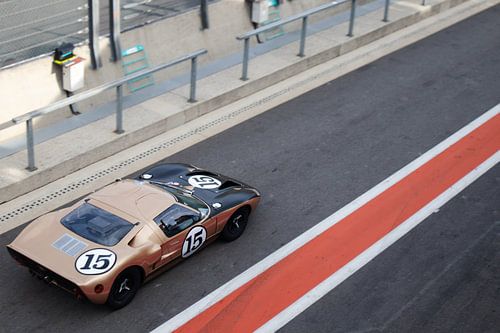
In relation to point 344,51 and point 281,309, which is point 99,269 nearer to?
point 281,309

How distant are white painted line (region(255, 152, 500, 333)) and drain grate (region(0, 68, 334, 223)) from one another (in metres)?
4.02

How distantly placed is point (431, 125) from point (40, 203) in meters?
6.96

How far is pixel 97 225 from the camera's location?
9.93 meters

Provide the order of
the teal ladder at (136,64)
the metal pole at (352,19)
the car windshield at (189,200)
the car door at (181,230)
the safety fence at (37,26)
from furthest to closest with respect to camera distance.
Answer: the metal pole at (352,19), the teal ladder at (136,64), the safety fence at (37,26), the car windshield at (189,200), the car door at (181,230)

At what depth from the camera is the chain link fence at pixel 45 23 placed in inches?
507

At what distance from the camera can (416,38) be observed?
18094 mm

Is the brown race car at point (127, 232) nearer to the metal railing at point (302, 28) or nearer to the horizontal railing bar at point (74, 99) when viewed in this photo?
the horizontal railing bar at point (74, 99)

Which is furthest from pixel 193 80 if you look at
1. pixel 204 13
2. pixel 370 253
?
pixel 370 253

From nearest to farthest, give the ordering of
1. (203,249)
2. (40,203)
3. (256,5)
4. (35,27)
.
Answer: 1. (203,249)
2. (40,203)
3. (35,27)
4. (256,5)

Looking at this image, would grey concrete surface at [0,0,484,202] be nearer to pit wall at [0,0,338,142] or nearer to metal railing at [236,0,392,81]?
metal railing at [236,0,392,81]

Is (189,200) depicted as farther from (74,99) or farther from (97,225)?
(74,99)

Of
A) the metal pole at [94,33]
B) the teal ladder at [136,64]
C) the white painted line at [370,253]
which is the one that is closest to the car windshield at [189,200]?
the white painted line at [370,253]

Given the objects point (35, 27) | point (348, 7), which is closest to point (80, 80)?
point (35, 27)

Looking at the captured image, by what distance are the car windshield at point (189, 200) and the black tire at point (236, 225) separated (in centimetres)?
46
